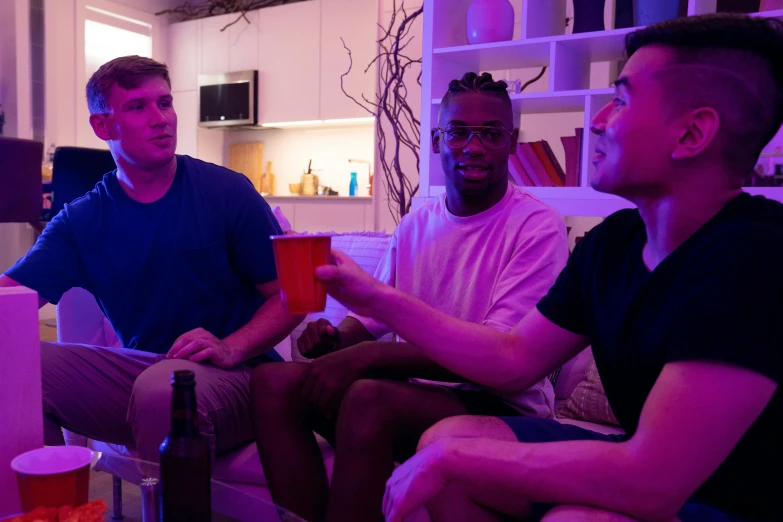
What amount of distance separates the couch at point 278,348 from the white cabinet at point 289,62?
12.6 feet

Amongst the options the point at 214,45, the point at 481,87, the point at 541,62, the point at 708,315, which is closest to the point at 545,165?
the point at 541,62

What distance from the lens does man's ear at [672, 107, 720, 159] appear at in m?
0.97

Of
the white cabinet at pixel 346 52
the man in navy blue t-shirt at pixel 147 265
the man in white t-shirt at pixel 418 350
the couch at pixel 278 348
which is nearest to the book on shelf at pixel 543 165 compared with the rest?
the couch at pixel 278 348

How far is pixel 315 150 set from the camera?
21.4 feet

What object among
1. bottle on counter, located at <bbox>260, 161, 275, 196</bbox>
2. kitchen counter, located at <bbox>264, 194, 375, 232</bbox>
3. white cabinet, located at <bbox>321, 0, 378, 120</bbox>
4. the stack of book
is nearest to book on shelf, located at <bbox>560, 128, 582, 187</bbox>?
the stack of book

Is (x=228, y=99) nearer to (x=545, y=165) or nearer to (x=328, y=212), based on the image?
(x=328, y=212)

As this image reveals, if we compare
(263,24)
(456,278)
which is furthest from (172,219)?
(263,24)

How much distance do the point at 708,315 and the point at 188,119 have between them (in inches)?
253

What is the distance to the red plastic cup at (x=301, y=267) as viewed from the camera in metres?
1.12

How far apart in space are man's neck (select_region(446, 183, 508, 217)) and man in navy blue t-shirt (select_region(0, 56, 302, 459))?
1.72ft

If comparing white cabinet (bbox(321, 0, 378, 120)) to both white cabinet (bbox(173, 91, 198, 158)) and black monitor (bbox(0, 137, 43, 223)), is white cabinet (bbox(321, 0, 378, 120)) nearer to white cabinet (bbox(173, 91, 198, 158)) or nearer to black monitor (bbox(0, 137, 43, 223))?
white cabinet (bbox(173, 91, 198, 158))

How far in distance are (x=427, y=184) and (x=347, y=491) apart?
73.9 inches

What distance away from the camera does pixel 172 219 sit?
1.88 metres

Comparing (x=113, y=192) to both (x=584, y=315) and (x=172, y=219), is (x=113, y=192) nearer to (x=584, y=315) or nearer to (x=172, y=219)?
(x=172, y=219)
